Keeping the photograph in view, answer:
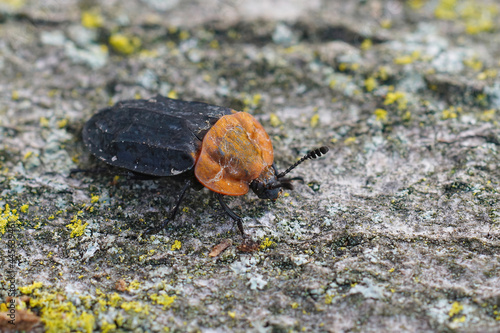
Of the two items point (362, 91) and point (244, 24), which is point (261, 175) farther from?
point (244, 24)

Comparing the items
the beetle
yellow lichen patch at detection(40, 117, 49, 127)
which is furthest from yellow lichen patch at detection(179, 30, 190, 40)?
yellow lichen patch at detection(40, 117, 49, 127)

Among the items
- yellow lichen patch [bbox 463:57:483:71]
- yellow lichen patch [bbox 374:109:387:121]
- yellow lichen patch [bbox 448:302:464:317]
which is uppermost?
yellow lichen patch [bbox 463:57:483:71]

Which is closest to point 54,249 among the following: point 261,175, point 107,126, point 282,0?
point 107,126

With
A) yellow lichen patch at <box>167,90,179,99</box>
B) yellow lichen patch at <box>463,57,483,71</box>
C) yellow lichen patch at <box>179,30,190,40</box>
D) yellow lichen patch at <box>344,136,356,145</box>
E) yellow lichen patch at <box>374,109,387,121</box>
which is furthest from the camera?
yellow lichen patch at <box>179,30,190,40</box>

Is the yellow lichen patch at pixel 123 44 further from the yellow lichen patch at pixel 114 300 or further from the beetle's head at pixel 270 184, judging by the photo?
the yellow lichen patch at pixel 114 300

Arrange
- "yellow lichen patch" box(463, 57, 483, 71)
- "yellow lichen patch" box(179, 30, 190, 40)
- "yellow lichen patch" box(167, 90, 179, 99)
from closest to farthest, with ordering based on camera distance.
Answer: "yellow lichen patch" box(167, 90, 179, 99)
"yellow lichen patch" box(463, 57, 483, 71)
"yellow lichen patch" box(179, 30, 190, 40)

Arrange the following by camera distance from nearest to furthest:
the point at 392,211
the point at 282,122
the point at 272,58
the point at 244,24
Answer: the point at 392,211
the point at 282,122
the point at 272,58
the point at 244,24

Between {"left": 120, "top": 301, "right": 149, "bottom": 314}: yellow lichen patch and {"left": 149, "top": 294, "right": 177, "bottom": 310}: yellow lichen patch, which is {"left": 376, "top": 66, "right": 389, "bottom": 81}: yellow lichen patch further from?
{"left": 120, "top": 301, "right": 149, "bottom": 314}: yellow lichen patch

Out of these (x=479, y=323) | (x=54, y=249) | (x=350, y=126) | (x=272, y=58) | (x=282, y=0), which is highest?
(x=282, y=0)
